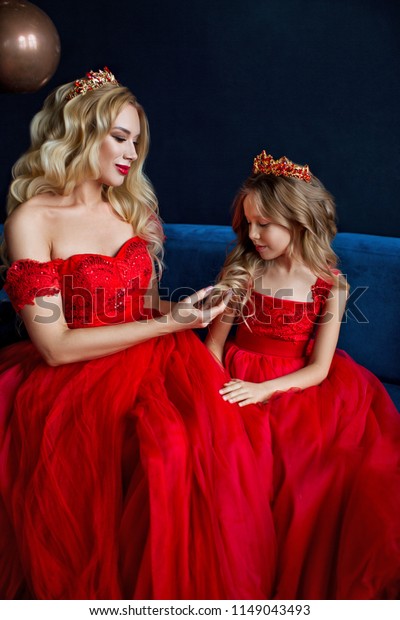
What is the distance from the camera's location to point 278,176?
2.27m

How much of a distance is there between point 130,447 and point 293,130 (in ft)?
5.77

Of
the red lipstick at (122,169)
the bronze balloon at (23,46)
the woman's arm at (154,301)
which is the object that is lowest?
the woman's arm at (154,301)

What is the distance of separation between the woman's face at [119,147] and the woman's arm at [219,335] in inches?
23.8

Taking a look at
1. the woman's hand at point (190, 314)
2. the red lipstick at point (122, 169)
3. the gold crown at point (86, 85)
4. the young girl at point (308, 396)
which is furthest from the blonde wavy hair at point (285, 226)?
the gold crown at point (86, 85)

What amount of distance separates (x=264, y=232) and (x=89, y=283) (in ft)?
2.00

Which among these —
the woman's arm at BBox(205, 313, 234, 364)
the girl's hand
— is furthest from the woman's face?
the girl's hand

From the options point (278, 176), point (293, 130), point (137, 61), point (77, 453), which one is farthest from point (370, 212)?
point (77, 453)

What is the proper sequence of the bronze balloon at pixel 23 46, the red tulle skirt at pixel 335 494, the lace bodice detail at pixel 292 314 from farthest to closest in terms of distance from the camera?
the lace bodice detail at pixel 292 314 < the red tulle skirt at pixel 335 494 < the bronze balloon at pixel 23 46

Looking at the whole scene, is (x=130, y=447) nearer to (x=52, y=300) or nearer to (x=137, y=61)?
(x=52, y=300)

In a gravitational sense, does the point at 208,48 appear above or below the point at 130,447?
above

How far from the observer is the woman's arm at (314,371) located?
2.10 meters

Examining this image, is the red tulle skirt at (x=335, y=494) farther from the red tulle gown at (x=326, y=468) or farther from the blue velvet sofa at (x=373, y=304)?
the blue velvet sofa at (x=373, y=304)

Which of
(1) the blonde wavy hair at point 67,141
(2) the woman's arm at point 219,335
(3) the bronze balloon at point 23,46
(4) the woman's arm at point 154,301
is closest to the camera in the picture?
(3) the bronze balloon at point 23,46

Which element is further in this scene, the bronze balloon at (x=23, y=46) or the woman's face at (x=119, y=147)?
the woman's face at (x=119, y=147)
